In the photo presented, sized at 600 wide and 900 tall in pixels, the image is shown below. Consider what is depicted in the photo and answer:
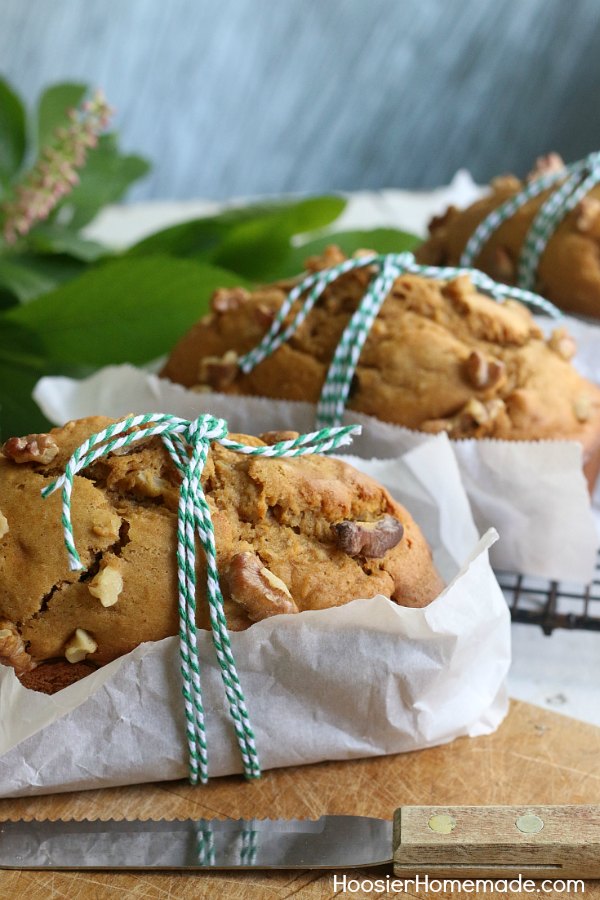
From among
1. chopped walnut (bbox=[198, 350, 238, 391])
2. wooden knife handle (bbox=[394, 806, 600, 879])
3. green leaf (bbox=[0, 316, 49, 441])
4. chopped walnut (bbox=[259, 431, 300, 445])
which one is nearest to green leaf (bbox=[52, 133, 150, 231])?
green leaf (bbox=[0, 316, 49, 441])

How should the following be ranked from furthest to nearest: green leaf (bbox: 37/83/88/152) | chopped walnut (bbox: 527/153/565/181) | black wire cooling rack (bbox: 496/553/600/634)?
green leaf (bbox: 37/83/88/152)
chopped walnut (bbox: 527/153/565/181)
black wire cooling rack (bbox: 496/553/600/634)

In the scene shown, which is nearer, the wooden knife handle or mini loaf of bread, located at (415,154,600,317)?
the wooden knife handle

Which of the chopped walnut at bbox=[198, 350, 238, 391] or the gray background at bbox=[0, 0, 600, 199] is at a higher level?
the gray background at bbox=[0, 0, 600, 199]

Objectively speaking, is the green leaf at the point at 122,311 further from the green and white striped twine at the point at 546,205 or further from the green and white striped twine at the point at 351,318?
the green and white striped twine at the point at 546,205

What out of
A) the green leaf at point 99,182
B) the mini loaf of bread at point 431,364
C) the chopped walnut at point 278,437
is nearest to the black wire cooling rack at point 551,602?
the mini loaf of bread at point 431,364

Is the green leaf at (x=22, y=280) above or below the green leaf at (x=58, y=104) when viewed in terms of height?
below

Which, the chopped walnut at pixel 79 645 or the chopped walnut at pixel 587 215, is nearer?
the chopped walnut at pixel 79 645

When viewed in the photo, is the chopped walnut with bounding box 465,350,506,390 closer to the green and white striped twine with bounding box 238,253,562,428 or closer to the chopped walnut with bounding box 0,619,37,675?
the green and white striped twine with bounding box 238,253,562,428

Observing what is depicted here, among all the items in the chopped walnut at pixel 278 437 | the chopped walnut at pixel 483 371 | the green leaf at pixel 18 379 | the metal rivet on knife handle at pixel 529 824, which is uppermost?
the chopped walnut at pixel 483 371
